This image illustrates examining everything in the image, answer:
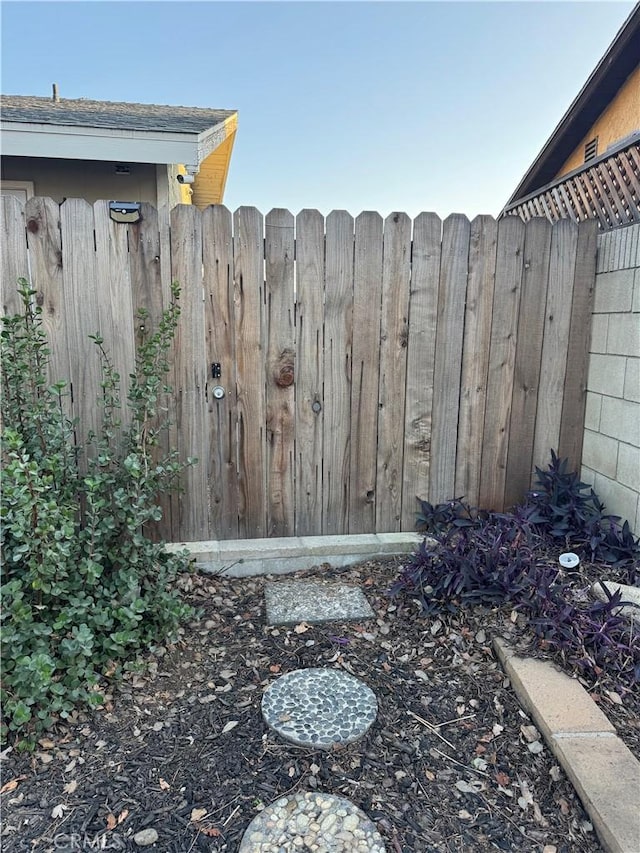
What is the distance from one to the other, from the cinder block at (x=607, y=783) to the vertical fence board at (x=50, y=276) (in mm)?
2389

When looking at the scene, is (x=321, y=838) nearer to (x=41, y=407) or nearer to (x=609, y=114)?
(x=41, y=407)

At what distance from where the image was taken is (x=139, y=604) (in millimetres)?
1904

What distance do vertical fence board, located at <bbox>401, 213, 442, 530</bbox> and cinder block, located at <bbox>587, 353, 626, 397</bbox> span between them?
88cm

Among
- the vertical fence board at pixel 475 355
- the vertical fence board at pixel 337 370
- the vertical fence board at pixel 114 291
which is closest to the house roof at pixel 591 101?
the vertical fence board at pixel 475 355

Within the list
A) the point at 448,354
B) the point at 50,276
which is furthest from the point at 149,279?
the point at 448,354

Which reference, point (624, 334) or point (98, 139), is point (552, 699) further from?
point (98, 139)

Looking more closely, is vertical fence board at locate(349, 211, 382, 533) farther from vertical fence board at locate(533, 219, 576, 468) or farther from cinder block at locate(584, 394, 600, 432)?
cinder block at locate(584, 394, 600, 432)

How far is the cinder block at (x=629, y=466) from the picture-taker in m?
2.53

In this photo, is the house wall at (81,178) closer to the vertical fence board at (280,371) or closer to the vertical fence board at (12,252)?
the vertical fence board at (12,252)

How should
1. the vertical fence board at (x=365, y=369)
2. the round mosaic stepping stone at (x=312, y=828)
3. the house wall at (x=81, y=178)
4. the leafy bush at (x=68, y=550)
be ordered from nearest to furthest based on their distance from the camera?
the round mosaic stepping stone at (x=312, y=828)
the leafy bush at (x=68, y=550)
the vertical fence board at (x=365, y=369)
the house wall at (x=81, y=178)

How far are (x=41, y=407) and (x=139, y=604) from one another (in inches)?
33.5

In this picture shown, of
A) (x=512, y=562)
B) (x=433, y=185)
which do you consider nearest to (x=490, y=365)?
(x=512, y=562)

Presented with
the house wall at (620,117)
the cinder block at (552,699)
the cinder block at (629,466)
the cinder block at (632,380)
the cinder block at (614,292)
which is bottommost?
the cinder block at (552,699)

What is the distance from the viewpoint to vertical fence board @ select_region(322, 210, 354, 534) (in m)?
2.61
